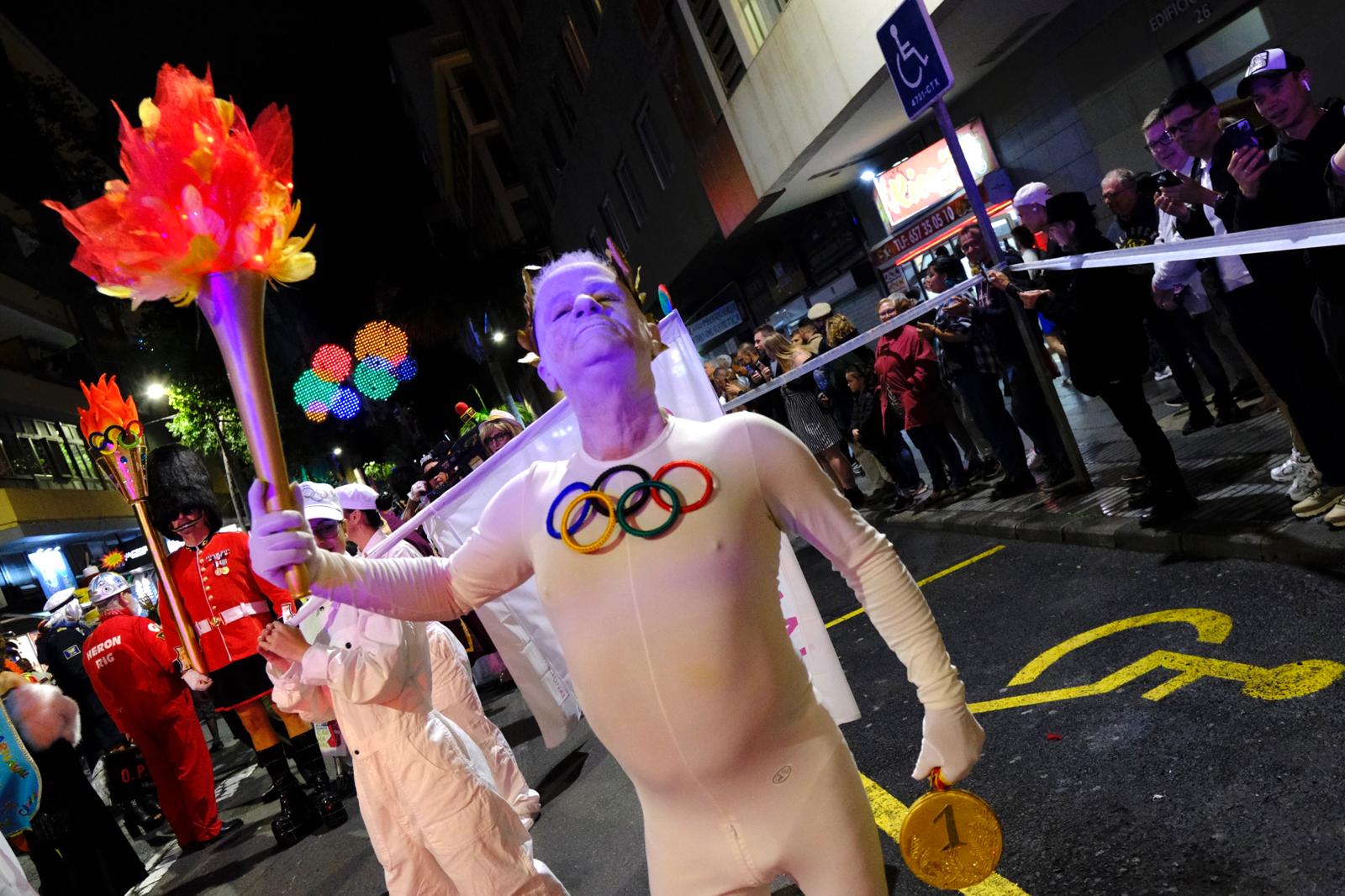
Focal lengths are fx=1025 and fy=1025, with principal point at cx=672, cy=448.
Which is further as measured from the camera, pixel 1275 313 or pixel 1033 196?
pixel 1033 196

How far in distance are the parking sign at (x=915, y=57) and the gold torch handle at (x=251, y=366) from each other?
5567 millimetres

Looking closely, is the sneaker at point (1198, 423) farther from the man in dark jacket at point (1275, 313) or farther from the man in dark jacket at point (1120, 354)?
the man in dark jacket at point (1275, 313)

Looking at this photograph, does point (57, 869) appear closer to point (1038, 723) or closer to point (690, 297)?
point (1038, 723)

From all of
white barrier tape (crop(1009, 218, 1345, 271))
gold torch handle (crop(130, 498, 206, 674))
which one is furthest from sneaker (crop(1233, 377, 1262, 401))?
gold torch handle (crop(130, 498, 206, 674))

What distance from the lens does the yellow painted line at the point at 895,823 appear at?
3.23 meters

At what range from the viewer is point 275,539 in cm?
222

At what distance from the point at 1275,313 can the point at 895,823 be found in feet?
10.1

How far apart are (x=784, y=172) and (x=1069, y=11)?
19.1ft

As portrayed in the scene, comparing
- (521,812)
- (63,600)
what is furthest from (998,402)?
(63,600)

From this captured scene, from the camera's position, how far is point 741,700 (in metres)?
2.30

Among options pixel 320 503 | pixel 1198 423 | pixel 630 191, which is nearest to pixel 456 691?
pixel 320 503

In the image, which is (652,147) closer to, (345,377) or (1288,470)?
(345,377)

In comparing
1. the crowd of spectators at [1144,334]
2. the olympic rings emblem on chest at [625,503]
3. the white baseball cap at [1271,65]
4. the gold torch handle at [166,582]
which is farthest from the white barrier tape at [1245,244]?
the gold torch handle at [166,582]

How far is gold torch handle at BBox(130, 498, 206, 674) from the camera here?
3.30 metres
